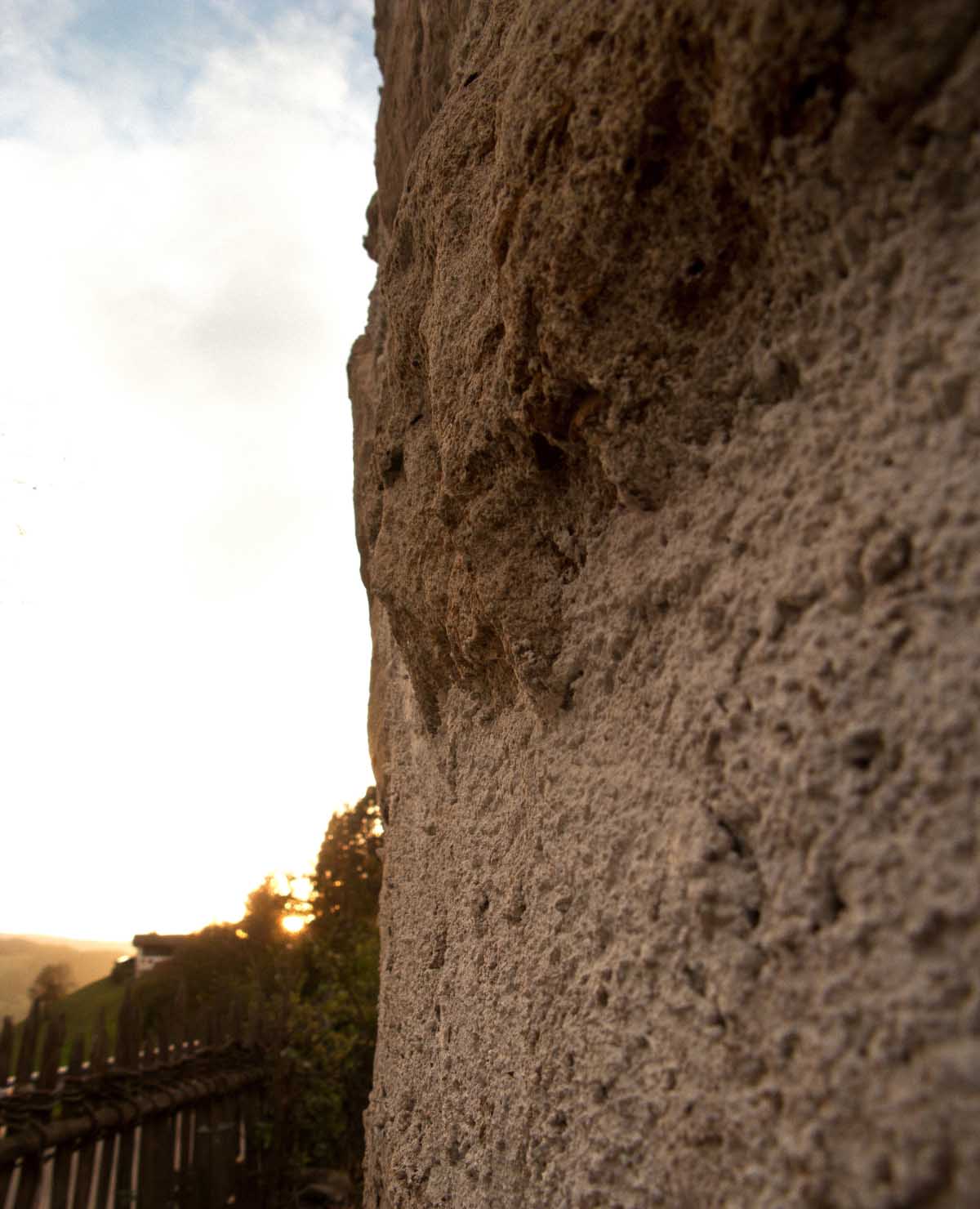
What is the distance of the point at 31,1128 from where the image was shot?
7.27 feet

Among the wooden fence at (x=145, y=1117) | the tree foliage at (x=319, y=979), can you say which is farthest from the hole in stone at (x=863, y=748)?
the tree foliage at (x=319, y=979)

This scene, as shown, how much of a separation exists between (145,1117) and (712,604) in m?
3.02

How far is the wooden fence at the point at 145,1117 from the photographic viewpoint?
230 centimetres

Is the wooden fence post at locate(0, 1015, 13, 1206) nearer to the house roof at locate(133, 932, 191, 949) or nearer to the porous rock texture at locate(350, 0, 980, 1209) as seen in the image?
the porous rock texture at locate(350, 0, 980, 1209)

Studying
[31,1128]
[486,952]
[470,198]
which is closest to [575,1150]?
[486,952]

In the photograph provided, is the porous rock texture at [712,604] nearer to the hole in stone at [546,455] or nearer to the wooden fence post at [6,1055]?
the hole in stone at [546,455]

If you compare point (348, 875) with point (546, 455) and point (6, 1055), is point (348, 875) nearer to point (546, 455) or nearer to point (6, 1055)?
point (6, 1055)

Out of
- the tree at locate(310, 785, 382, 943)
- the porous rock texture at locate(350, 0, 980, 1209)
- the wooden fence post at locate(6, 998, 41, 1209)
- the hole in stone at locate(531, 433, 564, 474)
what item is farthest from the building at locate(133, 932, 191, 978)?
the hole in stone at locate(531, 433, 564, 474)

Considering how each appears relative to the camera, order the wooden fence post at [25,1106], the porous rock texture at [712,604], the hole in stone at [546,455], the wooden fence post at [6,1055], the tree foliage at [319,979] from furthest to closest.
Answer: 1. the tree foliage at [319,979]
2. the wooden fence post at [6,1055]
3. the wooden fence post at [25,1106]
4. the hole in stone at [546,455]
5. the porous rock texture at [712,604]

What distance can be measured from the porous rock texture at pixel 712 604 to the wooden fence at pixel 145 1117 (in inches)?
64.5

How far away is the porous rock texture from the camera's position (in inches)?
21.6

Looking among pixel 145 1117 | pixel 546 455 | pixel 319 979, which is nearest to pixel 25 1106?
pixel 145 1117

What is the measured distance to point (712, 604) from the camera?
772 mm

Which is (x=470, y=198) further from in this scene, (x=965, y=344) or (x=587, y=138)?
(x=965, y=344)
